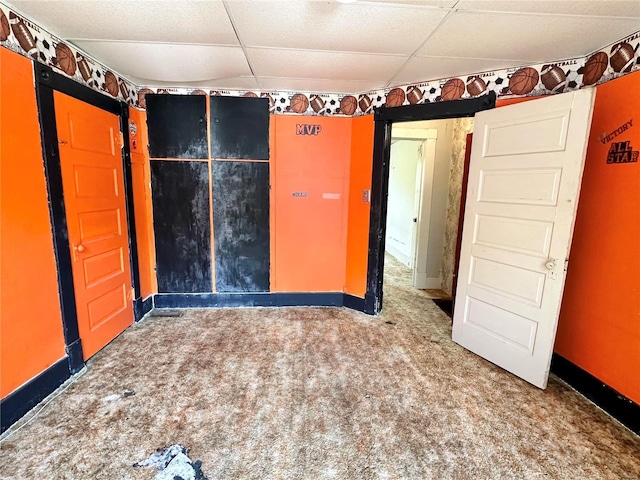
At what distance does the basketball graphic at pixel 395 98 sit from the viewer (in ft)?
9.96

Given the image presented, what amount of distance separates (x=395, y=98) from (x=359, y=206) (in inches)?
45.2

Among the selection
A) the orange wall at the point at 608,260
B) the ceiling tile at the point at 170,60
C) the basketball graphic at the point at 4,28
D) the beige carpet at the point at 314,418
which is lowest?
the beige carpet at the point at 314,418

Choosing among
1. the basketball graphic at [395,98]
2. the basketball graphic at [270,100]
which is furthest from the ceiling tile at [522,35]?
the basketball graphic at [270,100]

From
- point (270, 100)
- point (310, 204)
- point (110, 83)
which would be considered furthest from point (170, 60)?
point (310, 204)

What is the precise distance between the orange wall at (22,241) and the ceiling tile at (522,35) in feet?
8.54

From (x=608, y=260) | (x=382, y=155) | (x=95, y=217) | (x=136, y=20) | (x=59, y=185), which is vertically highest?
(x=136, y=20)

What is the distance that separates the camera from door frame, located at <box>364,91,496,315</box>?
270 cm

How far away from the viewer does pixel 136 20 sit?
1886mm

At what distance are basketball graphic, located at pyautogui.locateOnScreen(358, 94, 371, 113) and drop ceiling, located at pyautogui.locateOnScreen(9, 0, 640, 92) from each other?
18.8 inches

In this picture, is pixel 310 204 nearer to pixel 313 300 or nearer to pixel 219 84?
pixel 313 300

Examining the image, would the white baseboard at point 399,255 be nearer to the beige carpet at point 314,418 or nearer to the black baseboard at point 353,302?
the black baseboard at point 353,302

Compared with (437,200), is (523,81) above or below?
above

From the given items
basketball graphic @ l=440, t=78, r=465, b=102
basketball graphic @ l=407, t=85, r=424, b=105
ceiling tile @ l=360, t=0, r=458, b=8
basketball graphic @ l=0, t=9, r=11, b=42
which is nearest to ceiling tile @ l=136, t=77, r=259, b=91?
basketball graphic @ l=0, t=9, r=11, b=42

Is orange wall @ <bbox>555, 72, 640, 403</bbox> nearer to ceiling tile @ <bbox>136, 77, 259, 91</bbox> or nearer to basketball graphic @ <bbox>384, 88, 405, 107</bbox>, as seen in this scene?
basketball graphic @ <bbox>384, 88, 405, 107</bbox>
